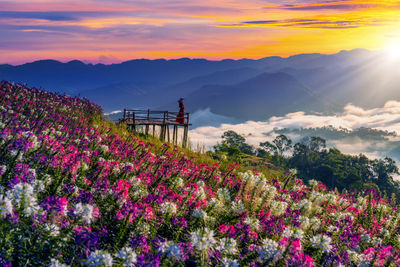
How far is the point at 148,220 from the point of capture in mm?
4379

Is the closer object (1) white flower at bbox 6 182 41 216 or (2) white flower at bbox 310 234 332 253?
(1) white flower at bbox 6 182 41 216

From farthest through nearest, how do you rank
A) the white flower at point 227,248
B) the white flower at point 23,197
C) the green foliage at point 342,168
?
the green foliage at point 342,168 → the white flower at point 227,248 → the white flower at point 23,197

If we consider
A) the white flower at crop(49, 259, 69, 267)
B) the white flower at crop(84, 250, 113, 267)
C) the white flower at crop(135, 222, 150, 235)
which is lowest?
the white flower at crop(49, 259, 69, 267)

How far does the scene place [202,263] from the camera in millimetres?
3555

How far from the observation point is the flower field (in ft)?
11.5

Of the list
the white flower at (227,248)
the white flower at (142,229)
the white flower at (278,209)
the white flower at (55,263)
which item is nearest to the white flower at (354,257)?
the white flower at (278,209)

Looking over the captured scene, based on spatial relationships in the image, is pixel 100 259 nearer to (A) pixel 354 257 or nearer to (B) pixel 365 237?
(A) pixel 354 257

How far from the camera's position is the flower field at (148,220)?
3510mm

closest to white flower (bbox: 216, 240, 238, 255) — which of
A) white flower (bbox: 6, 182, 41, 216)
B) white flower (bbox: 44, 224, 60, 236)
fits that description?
white flower (bbox: 44, 224, 60, 236)

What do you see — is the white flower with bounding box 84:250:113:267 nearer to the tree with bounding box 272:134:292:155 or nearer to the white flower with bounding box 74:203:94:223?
the white flower with bounding box 74:203:94:223

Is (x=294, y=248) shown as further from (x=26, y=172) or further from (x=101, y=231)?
(x=26, y=172)

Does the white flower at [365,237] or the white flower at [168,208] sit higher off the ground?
the white flower at [168,208]

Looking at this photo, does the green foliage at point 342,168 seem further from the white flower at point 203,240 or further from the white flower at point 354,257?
the white flower at point 203,240

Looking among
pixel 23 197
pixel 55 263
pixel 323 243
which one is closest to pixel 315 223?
pixel 323 243
